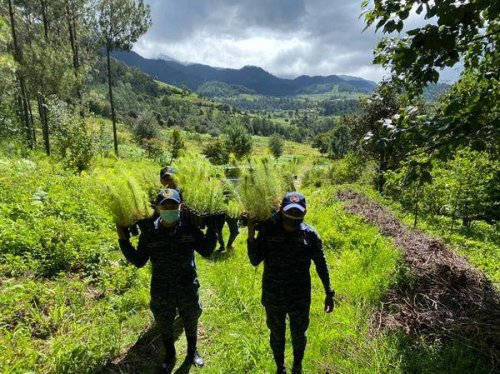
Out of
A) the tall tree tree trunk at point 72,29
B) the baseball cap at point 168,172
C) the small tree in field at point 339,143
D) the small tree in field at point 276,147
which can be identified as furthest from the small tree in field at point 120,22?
the small tree in field at point 339,143

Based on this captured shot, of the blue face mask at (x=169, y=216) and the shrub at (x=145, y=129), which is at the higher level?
the blue face mask at (x=169, y=216)

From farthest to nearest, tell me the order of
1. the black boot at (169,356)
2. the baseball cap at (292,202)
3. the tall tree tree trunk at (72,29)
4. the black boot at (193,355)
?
the tall tree tree trunk at (72,29) < the black boot at (193,355) < the black boot at (169,356) < the baseball cap at (292,202)

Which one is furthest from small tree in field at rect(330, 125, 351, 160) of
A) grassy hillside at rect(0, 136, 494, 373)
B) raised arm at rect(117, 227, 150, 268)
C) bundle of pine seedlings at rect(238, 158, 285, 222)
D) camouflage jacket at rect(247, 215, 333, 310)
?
bundle of pine seedlings at rect(238, 158, 285, 222)

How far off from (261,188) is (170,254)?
62.9 inches

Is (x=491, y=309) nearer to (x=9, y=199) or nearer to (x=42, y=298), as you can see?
(x=42, y=298)

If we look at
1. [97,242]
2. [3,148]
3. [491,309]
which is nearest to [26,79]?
[3,148]

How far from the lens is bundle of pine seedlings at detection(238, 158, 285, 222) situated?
2.93 metres

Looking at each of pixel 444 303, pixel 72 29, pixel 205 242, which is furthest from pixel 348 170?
pixel 72 29

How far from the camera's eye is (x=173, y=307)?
411cm

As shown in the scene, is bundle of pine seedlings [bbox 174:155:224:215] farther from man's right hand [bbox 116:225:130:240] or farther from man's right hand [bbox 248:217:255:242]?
man's right hand [bbox 116:225:130:240]

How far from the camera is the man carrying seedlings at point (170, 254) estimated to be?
383 cm

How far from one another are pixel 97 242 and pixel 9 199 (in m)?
2.33

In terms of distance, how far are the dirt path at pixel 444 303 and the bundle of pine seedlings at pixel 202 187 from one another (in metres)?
2.91

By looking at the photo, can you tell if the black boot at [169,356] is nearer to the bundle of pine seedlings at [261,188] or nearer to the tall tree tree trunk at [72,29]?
the bundle of pine seedlings at [261,188]
